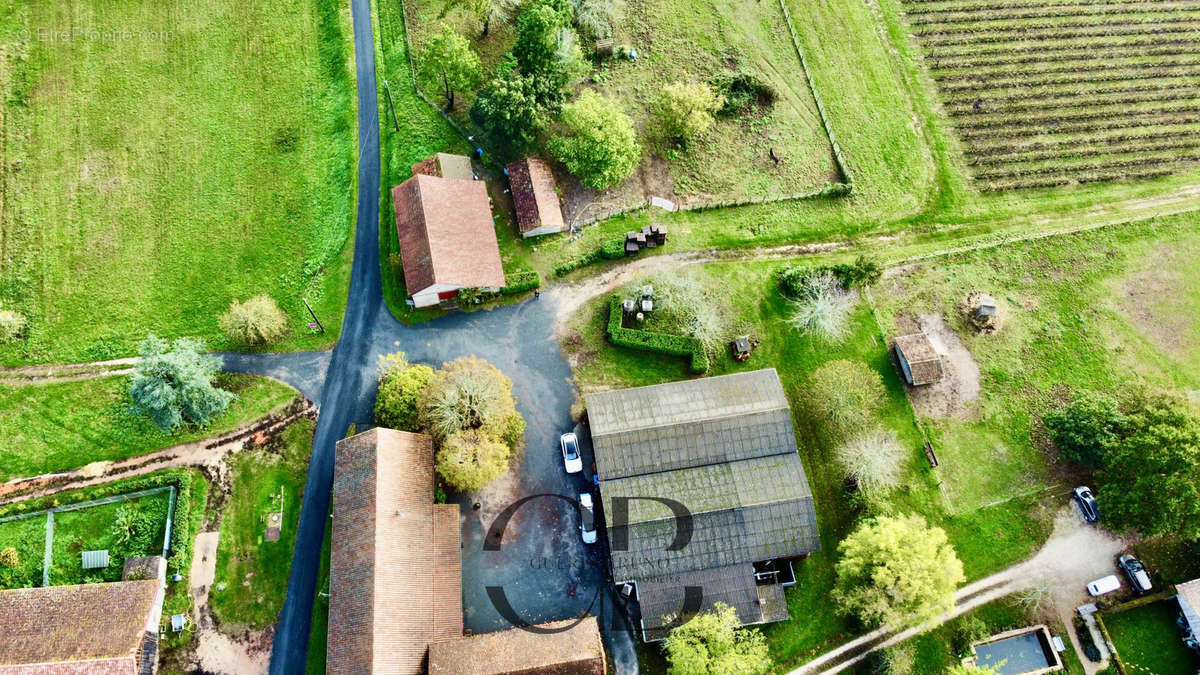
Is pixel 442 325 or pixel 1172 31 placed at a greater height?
pixel 1172 31

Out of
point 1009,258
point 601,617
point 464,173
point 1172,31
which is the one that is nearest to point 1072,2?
point 1172,31

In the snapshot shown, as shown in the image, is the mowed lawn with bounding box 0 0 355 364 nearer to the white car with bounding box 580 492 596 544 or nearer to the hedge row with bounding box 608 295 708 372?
the hedge row with bounding box 608 295 708 372

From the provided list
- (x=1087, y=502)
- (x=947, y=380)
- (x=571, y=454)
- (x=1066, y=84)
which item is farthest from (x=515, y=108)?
(x=1066, y=84)

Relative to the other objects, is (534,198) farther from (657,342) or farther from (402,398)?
(402,398)

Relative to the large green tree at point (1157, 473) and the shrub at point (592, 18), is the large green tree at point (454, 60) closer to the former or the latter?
the shrub at point (592, 18)

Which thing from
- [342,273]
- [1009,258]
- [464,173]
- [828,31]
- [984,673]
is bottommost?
[984,673]

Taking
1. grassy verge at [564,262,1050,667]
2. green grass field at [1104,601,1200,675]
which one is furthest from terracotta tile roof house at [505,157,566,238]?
green grass field at [1104,601,1200,675]

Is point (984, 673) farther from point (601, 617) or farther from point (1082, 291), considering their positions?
point (1082, 291)
